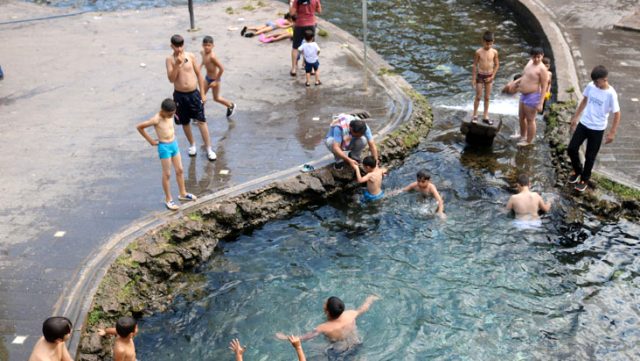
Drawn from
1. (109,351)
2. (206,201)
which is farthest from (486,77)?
(109,351)

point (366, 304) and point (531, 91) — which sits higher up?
point (531, 91)

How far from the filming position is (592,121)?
9.75 meters

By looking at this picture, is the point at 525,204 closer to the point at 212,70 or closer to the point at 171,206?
the point at 171,206

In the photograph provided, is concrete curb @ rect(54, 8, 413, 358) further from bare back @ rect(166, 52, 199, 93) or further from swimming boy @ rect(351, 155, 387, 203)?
bare back @ rect(166, 52, 199, 93)

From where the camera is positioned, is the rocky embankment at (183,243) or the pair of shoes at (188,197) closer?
the rocky embankment at (183,243)

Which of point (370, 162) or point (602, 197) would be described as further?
point (370, 162)

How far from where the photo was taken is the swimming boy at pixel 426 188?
31.8ft

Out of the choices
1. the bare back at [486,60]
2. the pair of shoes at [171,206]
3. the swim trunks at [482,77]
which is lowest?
the pair of shoes at [171,206]

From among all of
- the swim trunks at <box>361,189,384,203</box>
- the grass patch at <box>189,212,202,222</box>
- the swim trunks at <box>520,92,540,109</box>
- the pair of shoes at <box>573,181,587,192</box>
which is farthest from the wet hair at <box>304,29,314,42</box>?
the pair of shoes at <box>573,181,587,192</box>

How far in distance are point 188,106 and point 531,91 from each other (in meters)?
5.71

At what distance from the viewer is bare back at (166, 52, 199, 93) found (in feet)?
32.6

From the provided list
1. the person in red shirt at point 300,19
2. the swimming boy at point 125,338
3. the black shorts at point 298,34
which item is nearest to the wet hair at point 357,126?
the person in red shirt at point 300,19

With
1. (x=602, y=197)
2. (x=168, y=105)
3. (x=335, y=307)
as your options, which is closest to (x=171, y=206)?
(x=168, y=105)

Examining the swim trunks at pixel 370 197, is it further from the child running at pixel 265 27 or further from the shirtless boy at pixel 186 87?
the child running at pixel 265 27
